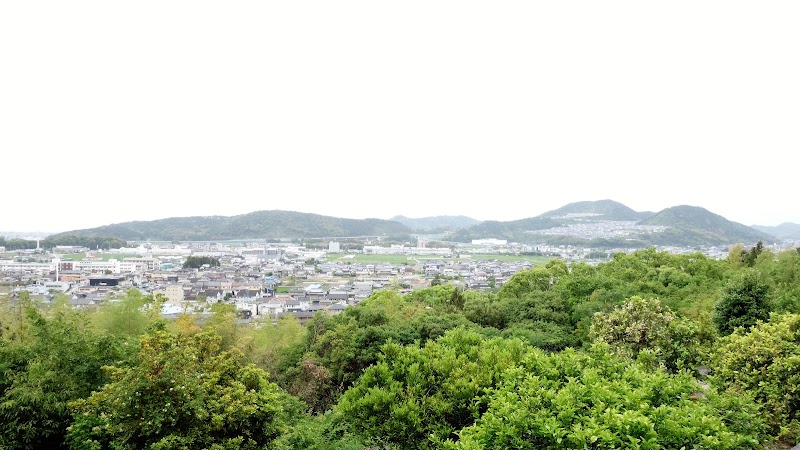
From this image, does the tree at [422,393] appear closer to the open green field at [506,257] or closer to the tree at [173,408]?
the tree at [173,408]

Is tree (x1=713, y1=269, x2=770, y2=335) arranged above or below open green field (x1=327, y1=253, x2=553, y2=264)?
above

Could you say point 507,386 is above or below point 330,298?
above

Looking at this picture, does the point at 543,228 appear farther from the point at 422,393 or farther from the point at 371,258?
the point at 422,393

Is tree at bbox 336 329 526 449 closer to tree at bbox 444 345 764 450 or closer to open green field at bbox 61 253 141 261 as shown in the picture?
Answer: tree at bbox 444 345 764 450

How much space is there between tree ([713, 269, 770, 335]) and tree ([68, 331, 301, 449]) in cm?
882

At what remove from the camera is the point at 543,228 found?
98.1 m

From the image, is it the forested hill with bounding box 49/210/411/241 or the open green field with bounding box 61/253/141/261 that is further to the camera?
the forested hill with bounding box 49/210/411/241

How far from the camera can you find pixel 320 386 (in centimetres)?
1109

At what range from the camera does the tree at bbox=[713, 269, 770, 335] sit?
9.40 metres

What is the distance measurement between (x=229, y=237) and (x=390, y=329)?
77.7 meters

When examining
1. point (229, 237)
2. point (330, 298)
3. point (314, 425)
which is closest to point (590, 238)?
point (330, 298)

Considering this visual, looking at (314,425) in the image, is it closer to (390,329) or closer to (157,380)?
(157,380)

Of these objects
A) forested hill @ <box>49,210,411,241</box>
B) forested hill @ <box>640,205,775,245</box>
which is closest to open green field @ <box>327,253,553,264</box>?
forested hill @ <box>49,210,411,241</box>

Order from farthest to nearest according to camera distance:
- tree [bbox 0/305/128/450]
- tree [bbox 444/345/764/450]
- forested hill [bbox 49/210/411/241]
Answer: forested hill [bbox 49/210/411/241]
tree [bbox 0/305/128/450]
tree [bbox 444/345/764/450]
